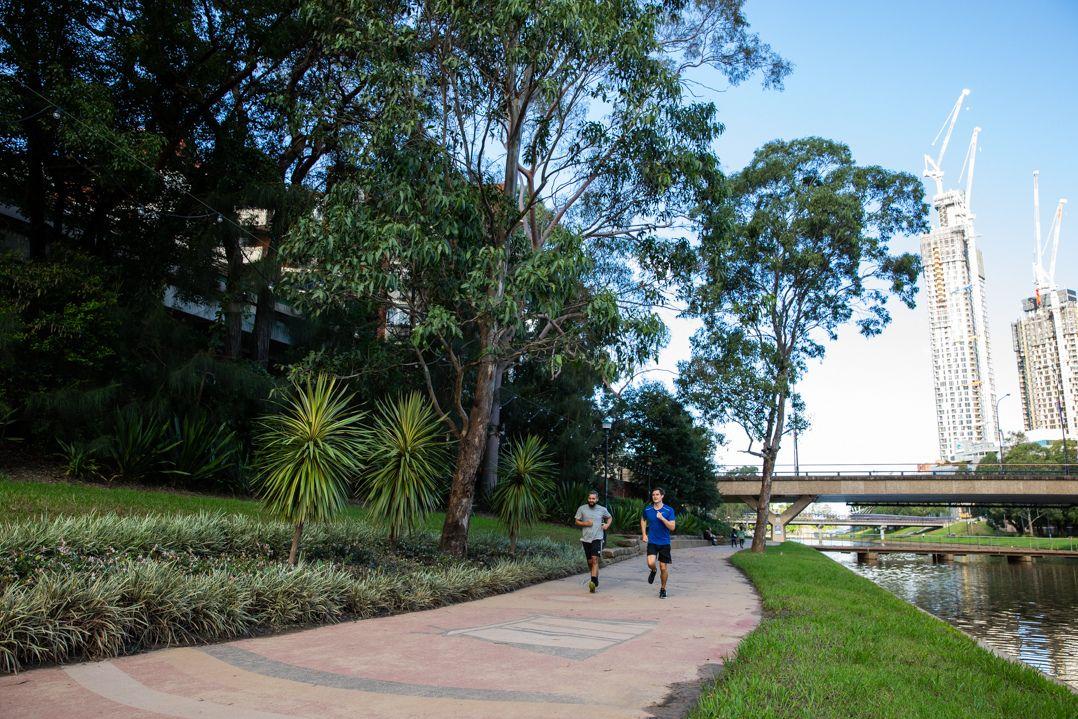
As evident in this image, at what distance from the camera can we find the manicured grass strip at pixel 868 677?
414 cm

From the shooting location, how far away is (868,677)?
4891 mm

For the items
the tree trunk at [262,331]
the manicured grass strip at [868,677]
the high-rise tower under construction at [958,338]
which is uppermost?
the high-rise tower under construction at [958,338]

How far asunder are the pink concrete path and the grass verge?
Result: 257 millimetres

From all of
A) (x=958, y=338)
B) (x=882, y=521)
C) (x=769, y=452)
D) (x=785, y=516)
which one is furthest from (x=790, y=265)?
(x=958, y=338)

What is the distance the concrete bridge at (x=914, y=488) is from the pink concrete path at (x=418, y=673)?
45.2 m

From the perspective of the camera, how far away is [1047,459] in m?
69.2

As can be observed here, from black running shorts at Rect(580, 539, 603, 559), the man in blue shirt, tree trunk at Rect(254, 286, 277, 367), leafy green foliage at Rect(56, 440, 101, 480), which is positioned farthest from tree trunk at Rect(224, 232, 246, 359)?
the man in blue shirt

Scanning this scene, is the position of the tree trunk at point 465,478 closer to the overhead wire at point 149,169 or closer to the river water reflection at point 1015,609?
the overhead wire at point 149,169

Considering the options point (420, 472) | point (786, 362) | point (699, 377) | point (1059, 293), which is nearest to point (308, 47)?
point (420, 472)

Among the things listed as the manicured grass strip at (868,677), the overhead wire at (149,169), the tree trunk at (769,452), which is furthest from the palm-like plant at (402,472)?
the tree trunk at (769,452)

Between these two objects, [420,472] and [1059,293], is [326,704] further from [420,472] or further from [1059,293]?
[1059,293]

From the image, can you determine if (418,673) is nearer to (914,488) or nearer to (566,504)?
(566,504)

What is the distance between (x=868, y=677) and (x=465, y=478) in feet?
24.7

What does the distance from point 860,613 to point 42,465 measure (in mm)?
15212
